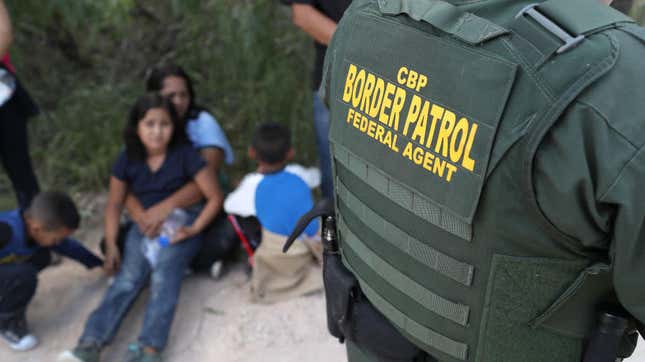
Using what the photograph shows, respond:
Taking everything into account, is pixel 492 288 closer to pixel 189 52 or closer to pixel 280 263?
pixel 280 263

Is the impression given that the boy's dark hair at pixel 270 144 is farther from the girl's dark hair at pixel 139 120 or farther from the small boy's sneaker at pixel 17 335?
the small boy's sneaker at pixel 17 335

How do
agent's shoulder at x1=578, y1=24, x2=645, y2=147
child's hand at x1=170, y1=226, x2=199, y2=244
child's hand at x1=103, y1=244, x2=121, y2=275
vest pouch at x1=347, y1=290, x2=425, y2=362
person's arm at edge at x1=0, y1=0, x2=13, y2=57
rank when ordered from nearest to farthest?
agent's shoulder at x1=578, y1=24, x2=645, y2=147
vest pouch at x1=347, y1=290, x2=425, y2=362
person's arm at edge at x1=0, y1=0, x2=13, y2=57
child's hand at x1=170, y1=226, x2=199, y2=244
child's hand at x1=103, y1=244, x2=121, y2=275

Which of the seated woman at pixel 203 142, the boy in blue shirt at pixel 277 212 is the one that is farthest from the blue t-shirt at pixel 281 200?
the seated woman at pixel 203 142

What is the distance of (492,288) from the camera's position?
46.6 inches

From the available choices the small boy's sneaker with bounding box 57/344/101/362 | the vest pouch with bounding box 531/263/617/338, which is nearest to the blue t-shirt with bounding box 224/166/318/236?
the small boy's sneaker with bounding box 57/344/101/362

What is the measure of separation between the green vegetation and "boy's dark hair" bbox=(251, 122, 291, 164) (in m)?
1.01

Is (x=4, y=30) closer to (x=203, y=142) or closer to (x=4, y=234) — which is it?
(x=4, y=234)

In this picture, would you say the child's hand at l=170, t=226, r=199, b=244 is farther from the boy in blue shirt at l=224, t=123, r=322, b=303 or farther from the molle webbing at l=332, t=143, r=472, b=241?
the molle webbing at l=332, t=143, r=472, b=241

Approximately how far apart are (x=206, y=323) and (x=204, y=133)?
93cm

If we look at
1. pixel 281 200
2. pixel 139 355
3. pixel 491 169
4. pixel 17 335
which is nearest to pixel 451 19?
pixel 491 169

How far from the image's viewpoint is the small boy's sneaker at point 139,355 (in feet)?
8.78

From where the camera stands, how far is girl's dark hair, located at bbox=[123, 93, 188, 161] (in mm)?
3045

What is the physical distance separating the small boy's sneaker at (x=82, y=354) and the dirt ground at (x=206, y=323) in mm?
93

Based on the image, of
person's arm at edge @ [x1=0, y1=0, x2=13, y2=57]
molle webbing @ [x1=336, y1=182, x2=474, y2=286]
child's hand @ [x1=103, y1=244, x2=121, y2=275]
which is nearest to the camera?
molle webbing @ [x1=336, y1=182, x2=474, y2=286]
